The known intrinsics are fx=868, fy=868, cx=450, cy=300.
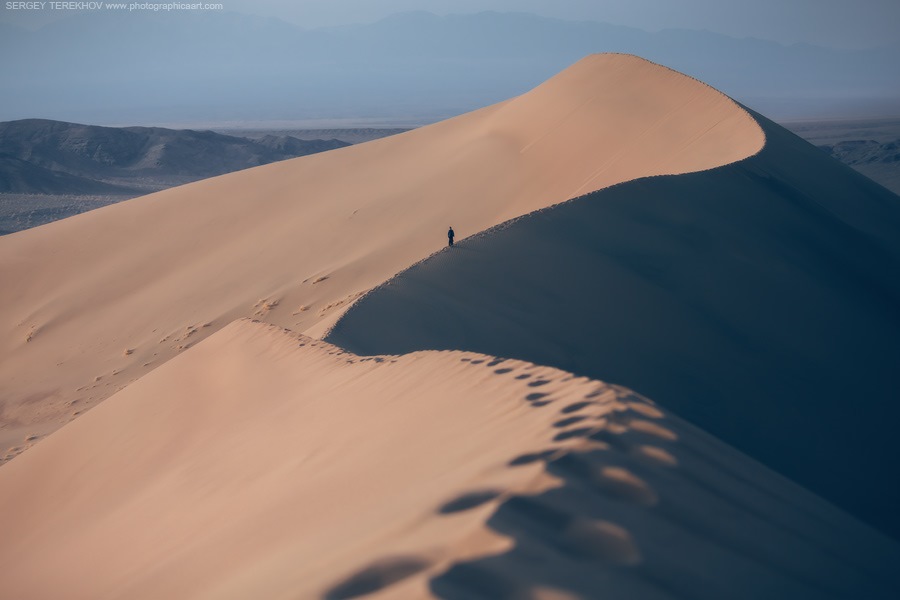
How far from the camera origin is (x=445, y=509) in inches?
123

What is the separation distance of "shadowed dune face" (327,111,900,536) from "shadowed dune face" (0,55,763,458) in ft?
10.2

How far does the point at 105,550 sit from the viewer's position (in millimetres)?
5172

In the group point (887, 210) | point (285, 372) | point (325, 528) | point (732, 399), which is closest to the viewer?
point (325, 528)

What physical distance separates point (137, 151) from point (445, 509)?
199 ft

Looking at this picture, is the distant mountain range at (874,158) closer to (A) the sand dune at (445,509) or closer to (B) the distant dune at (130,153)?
(B) the distant dune at (130,153)

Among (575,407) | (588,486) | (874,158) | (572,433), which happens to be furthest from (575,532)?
(874,158)

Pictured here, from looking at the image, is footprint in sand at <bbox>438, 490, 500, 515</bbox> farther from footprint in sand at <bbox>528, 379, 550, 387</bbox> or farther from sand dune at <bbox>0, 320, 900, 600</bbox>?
footprint in sand at <bbox>528, 379, 550, 387</bbox>

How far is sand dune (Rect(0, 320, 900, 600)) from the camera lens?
111 inches

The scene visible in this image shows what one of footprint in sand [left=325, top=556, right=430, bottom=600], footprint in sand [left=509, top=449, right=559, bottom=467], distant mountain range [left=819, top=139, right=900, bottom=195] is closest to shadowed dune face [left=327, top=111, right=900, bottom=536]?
footprint in sand [left=509, top=449, right=559, bottom=467]

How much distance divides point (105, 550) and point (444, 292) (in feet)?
14.4

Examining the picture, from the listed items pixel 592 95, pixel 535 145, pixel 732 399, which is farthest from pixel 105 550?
pixel 592 95

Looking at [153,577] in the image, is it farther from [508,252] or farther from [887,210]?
[887,210]

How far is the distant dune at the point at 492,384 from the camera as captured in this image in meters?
3.04

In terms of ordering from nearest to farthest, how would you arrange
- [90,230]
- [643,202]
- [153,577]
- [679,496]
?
[679,496] < [153,577] < [643,202] < [90,230]
